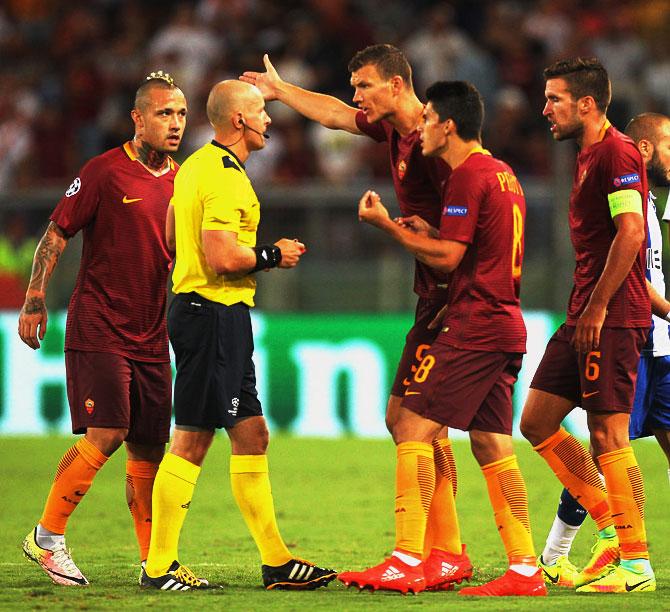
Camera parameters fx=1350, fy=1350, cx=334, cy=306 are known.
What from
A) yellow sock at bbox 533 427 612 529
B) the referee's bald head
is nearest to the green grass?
yellow sock at bbox 533 427 612 529

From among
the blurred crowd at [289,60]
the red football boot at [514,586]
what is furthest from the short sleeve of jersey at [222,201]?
the blurred crowd at [289,60]

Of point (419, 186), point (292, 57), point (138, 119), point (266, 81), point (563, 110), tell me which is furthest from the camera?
point (292, 57)

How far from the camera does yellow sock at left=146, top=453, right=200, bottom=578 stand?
5.94 meters

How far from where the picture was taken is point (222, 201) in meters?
5.83

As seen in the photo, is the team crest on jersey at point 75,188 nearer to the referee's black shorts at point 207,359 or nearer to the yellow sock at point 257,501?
the referee's black shorts at point 207,359

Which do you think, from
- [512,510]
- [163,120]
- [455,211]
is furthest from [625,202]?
[163,120]

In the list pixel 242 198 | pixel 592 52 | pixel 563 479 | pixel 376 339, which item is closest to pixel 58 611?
pixel 242 198

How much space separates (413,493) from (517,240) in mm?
1185

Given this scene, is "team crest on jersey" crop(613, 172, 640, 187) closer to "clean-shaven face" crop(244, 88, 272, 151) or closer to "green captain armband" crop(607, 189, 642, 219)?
"green captain armband" crop(607, 189, 642, 219)

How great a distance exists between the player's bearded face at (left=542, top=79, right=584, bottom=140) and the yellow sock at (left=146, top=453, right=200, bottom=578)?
226cm

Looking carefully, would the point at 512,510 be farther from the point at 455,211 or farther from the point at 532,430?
the point at 455,211

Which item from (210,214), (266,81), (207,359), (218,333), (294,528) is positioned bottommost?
(294,528)

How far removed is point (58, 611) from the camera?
5.38 m

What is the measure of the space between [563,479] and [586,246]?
43.6 inches
